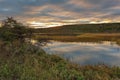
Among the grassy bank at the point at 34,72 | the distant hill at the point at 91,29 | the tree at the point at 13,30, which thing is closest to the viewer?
the grassy bank at the point at 34,72

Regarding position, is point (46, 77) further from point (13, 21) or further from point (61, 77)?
point (13, 21)

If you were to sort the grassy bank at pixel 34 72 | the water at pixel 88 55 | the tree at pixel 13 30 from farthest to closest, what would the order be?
the water at pixel 88 55, the tree at pixel 13 30, the grassy bank at pixel 34 72

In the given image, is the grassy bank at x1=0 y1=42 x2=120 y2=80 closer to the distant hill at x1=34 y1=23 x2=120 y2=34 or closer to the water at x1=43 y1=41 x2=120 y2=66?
the water at x1=43 y1=41 x2=120 y2=66

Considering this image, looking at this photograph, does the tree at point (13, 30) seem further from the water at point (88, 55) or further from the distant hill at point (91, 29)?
the distant hill at point (91, 29)

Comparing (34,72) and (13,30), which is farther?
(13,30)

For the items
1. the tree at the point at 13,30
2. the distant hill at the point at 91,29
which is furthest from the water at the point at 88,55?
the distant hill at the point at 91,29

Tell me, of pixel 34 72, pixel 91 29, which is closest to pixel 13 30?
pixel 34 72

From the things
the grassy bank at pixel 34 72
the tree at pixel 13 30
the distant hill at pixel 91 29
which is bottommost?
the distant hill at pixel 91 29

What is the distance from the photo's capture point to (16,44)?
15000mm

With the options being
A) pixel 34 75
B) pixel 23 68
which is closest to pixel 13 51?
pixel 23 68

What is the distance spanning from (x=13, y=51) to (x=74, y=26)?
150 m

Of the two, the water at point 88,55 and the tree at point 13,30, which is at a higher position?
the tree at point 13,30

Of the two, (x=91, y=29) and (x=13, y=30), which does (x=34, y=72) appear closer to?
(x=13, y=30)

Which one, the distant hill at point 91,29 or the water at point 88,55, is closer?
the water at point 88,55
